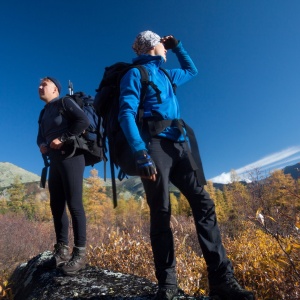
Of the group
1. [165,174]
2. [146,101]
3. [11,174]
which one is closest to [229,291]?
[165,174]

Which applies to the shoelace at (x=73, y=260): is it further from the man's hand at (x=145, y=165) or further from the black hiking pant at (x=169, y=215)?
the man's hand at (x=145, y=165)

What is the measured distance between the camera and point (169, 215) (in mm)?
1995

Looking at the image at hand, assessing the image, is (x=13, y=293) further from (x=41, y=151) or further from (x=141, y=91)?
(x=141, y=91)

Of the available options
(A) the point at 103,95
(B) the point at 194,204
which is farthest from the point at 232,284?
(A) the point at 103,95

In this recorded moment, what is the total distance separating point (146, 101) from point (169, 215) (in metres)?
0.90

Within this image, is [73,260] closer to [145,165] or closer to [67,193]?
[67,193]

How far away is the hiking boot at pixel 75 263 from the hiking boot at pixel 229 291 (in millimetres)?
1447

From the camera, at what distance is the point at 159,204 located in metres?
1.97

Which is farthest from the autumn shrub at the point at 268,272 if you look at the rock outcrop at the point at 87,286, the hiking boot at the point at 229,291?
the rock outcrop at the point at 87,286

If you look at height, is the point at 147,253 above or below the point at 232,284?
above

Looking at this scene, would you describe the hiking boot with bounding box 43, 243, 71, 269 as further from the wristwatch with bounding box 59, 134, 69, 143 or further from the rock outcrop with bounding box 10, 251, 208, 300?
the wristwatch with bounding box 59, 134, 69, 143

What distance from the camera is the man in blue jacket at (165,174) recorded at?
182 centimetres

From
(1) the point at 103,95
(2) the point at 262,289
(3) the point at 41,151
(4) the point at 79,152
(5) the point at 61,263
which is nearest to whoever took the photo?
(1) the point at 103,95

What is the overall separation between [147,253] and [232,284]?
3545mm
